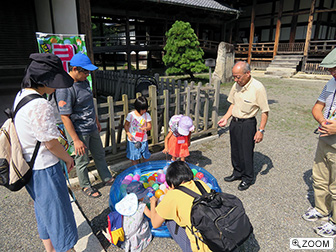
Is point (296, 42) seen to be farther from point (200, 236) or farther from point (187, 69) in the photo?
point (200, 236)

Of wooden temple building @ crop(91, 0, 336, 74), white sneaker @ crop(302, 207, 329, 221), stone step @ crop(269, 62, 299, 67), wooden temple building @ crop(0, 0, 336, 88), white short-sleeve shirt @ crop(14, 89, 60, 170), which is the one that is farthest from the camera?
stone step @ crop(269, 62, 299, 67)

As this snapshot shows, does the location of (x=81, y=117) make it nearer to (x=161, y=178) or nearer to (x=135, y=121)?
(x=135, y=121)

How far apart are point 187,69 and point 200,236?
12120mm

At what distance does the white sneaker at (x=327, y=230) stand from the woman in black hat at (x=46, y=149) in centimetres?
273

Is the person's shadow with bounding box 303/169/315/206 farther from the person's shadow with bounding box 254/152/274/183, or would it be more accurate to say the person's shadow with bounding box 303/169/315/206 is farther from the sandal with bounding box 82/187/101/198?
the sandal with bounding box 82/187/101/198

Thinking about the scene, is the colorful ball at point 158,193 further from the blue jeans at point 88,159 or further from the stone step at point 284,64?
the stone step at point 284,64

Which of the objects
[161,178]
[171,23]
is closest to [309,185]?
[161,178]

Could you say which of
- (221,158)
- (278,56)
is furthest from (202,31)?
(221,158)

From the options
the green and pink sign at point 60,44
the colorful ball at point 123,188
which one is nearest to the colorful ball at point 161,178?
the colorful ball at point 123,188

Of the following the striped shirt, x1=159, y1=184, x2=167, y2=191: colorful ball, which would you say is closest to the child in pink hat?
x1=159, y1=184, x2=167, y2=191: colorful ball

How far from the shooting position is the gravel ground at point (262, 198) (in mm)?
2543

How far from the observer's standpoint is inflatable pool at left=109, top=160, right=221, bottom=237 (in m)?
2.84

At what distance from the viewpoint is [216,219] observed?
1668 millimetres

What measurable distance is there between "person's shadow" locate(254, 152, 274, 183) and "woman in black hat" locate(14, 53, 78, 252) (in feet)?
10.5
